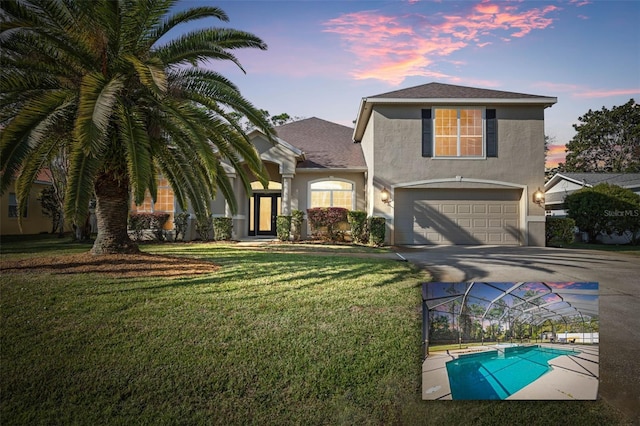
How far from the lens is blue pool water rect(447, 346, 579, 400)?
2336 millimetres

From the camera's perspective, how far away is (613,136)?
11.5 ft

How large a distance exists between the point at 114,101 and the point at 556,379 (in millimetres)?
4804

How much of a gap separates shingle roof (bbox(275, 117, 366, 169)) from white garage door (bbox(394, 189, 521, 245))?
2.73 meters

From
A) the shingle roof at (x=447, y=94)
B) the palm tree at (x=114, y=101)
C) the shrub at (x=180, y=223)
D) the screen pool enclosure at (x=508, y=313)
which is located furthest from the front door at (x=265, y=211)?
the screen pool enclosure at (x=508, y=313)

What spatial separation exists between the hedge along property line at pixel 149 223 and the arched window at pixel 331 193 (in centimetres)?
506

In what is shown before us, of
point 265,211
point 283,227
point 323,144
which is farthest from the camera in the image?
point 323,144

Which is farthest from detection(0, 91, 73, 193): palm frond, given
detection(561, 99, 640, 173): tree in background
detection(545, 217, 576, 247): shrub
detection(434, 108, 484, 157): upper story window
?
detection(545, 217, 576, 247): shrub

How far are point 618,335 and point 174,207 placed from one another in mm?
11661

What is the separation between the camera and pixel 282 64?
342 centimetres

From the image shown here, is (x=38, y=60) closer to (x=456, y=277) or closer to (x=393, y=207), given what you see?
(x=456, y=277)

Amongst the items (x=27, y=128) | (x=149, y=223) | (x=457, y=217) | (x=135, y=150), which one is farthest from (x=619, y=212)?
(x=149, y=223)

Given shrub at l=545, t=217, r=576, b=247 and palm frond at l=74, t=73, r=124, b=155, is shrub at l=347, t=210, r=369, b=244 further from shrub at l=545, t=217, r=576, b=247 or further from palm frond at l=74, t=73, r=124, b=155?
palm frond at l=74, t=73, r=124, b=155

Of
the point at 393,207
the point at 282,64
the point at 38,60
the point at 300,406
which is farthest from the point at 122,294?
the point at 393,207
